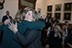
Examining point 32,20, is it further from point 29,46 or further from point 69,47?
point 69,47

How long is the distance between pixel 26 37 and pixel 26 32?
7cm

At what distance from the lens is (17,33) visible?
89 cm

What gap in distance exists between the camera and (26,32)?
3.09 feet

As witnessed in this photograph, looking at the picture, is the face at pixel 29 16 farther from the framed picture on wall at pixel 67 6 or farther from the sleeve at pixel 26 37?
the framed picture on wall at pixel 67 6

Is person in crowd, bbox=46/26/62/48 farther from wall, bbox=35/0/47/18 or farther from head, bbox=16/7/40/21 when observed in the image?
wall, bbox=35/0/47/18

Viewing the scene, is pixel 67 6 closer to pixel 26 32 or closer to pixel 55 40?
pixel 55 40

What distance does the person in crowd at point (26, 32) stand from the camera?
0.89 metres

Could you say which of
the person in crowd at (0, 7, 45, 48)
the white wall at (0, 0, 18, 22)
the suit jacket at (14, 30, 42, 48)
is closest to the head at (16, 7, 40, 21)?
the person in crowd at (0, 7, 45, 48)

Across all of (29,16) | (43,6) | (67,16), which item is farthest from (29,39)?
(43,6)

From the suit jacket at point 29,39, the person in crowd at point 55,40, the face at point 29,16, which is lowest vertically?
the person in crowd at point 55,40

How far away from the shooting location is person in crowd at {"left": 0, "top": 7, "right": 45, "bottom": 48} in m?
0.89

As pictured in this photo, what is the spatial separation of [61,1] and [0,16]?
238 inches

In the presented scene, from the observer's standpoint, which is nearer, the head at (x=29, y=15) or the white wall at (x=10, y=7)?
the head at (x=29, y=15)

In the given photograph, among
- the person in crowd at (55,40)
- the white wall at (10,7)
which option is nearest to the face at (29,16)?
the person in crowd at (55,40)
